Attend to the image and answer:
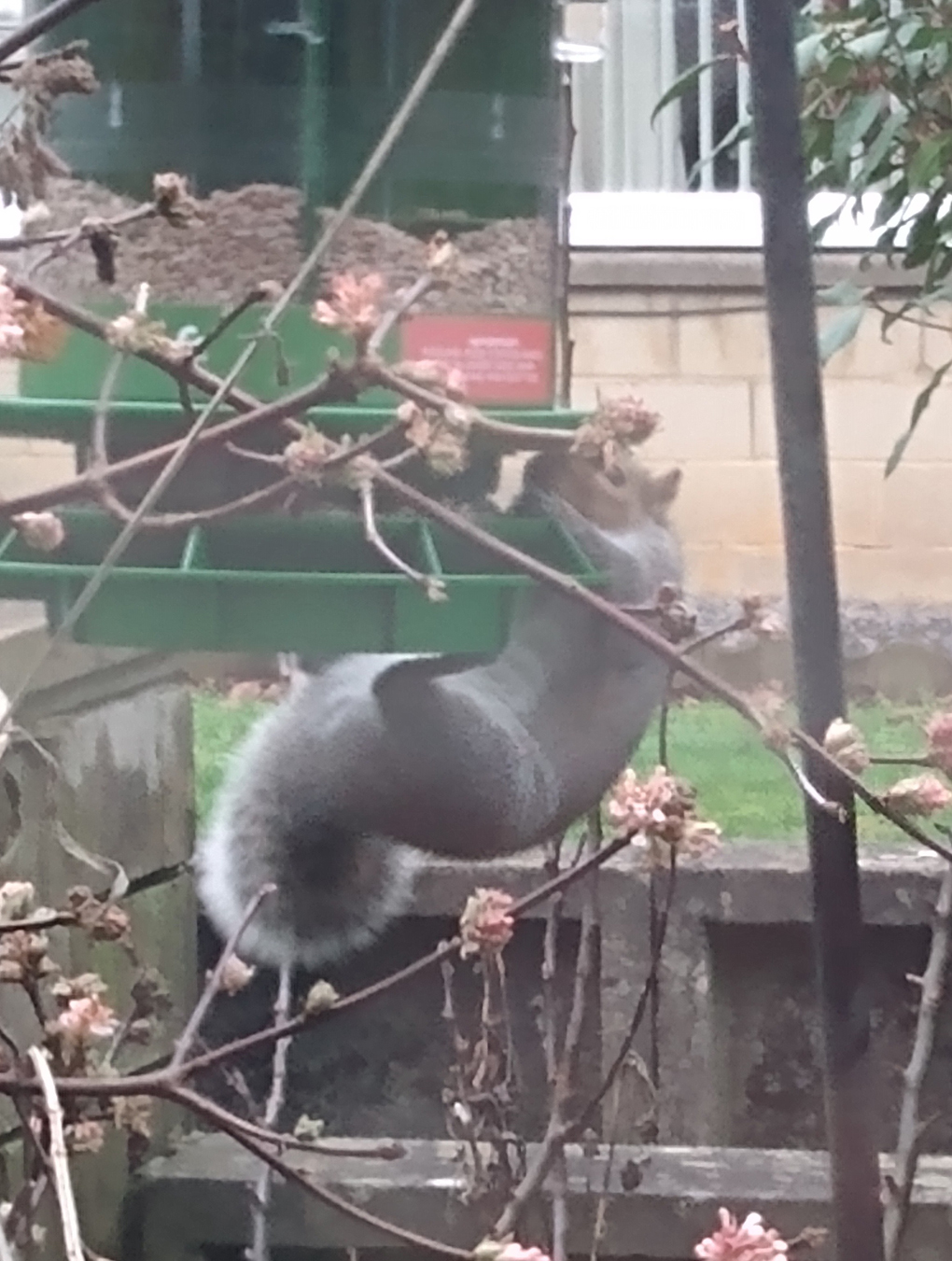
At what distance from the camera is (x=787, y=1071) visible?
100 cm

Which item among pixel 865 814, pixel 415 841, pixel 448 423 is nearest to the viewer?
pixel 448 423

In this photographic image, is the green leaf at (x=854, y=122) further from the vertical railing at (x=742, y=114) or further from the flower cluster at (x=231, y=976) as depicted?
the flower cluster at (x=231, y=976)

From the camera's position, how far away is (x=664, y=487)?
77cm

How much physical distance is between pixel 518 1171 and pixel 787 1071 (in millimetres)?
160

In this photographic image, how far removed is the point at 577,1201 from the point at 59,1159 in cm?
60

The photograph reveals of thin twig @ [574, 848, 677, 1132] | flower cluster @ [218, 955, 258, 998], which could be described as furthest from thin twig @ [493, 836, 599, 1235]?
flower cluster @ [218, 955, 258, 998]

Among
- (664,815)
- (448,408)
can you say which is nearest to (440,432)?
(448,408)

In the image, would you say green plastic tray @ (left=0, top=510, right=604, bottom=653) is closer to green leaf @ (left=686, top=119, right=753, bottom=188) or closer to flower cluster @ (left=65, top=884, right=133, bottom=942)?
flower cluster @ (left=65, top=884, right=133, bottom=942)

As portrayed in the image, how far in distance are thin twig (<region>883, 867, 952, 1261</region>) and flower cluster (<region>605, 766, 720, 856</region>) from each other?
251 mm

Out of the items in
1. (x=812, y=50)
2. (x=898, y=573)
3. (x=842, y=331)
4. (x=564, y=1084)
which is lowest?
(x=564, y=1084)

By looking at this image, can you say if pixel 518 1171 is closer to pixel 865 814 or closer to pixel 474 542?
pixel 865 814

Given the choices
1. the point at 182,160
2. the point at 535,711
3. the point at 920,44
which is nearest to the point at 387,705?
the point at 535,711

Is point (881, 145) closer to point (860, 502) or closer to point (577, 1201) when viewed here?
point (860, 502)

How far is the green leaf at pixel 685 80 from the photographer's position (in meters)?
0.76
